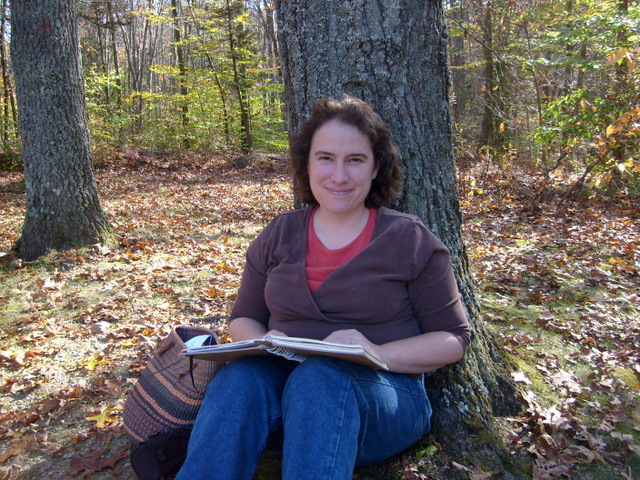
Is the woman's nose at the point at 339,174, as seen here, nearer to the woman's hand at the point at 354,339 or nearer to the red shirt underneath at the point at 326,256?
the red shirt underneath at the point at 326,256

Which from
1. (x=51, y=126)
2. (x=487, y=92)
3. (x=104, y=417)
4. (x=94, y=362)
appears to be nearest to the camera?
(x=104, y=417)

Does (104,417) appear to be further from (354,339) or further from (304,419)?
(354,339)

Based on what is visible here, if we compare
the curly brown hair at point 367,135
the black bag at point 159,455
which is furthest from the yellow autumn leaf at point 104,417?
the curly brown hair at point 367,135

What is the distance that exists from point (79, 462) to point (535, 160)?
9.50 m

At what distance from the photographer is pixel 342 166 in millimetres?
2148

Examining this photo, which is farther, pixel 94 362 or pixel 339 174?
pixel 94 362

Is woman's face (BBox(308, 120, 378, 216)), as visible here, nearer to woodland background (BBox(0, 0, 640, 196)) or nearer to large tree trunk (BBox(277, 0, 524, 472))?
large tree trunk (BBox(277, 0, 524, 472))

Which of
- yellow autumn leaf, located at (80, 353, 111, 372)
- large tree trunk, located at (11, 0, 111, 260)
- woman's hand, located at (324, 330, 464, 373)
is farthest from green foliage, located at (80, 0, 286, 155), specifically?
woman's hand, located at (324, 330, 464, 373)

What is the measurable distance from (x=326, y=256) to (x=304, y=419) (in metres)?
0.73

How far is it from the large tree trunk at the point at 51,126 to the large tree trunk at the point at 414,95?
13.5ft

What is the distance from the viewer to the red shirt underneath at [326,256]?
214cm

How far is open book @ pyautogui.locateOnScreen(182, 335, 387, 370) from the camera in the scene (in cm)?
171

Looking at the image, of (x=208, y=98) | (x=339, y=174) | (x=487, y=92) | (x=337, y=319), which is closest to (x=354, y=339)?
(x=337, y=319)

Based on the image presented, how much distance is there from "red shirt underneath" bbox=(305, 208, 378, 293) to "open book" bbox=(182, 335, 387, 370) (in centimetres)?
37
